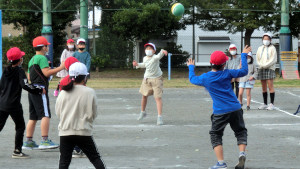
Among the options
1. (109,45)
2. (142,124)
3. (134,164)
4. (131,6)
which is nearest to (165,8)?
(131,6)

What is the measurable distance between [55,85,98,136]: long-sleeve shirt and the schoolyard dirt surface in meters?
1.52

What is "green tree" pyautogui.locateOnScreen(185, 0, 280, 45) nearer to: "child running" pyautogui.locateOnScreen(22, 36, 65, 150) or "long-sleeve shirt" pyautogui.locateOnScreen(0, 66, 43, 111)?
"child running" pyautogui.locateOnScreen(22, 36, 65, 150)

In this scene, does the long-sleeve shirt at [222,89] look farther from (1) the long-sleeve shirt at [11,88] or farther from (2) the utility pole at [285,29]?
(2) the utility pole at [285,29]

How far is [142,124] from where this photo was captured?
35.9 feet

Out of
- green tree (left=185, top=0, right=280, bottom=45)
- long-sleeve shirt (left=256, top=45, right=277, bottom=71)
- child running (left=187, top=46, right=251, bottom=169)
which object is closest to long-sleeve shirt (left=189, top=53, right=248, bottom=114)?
child running (left=187, top=46, right=251, bottom=169)

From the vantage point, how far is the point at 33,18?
31.5 m

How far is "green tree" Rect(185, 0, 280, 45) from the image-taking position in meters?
30.1

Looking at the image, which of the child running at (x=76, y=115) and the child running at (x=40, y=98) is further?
the child running at (x=40, y=98)

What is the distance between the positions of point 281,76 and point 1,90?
2245 centimetres

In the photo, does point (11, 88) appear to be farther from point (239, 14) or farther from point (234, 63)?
point (239, 14)

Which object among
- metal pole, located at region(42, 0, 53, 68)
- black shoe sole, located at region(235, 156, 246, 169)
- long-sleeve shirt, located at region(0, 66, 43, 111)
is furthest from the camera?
metal pole, located at region(42, 0, 53, 68)

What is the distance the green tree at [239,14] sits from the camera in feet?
98.7

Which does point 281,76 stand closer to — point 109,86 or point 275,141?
point 109,86

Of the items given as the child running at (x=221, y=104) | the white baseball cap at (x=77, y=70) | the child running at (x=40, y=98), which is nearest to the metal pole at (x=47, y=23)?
the child running at (x=40, y=98)
